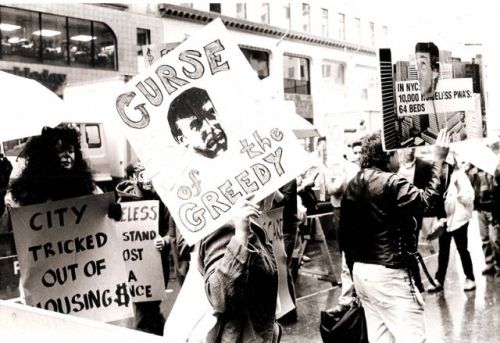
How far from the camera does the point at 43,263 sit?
358 centimetres

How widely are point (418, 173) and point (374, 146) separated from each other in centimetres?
262

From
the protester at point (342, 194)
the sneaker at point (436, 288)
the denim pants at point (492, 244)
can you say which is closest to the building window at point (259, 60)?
the denim pants at point (492, 244)

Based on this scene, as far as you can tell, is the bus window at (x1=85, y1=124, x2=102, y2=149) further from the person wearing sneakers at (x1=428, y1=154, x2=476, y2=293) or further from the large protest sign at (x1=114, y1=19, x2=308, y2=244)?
the large protest sign at (x1=114, y1=19, x2=308, y2=244)

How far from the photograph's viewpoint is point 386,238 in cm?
378

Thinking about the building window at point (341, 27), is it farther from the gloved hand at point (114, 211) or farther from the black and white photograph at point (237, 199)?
the gloved hand at point (114, 211)

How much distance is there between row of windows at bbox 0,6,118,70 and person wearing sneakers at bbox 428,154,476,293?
14.6 metres

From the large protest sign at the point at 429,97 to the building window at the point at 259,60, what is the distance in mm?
24071

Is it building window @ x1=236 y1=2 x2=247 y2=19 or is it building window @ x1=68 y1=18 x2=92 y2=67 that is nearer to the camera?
building window @ x1=68 y1=18 x2=92 y2=67

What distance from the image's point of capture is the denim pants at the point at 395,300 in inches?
145

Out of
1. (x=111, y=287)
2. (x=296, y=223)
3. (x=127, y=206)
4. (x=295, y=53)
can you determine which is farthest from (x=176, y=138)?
(x=295, y=53)

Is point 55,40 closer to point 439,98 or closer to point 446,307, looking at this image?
point 446,307

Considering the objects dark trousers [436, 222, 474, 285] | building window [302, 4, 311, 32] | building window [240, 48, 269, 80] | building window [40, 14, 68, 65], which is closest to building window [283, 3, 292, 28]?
building window [302, 4, 311, 32]

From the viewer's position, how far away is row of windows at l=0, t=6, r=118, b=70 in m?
17.8

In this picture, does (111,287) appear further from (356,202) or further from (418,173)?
(418,173)
